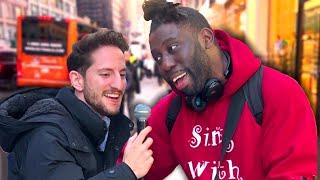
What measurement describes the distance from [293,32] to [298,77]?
0.95m

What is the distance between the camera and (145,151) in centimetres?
189

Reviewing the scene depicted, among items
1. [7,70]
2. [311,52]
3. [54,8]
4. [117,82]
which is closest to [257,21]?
[311,52]

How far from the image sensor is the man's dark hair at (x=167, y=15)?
188 cm

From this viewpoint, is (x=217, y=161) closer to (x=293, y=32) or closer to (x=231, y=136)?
(x=231, y=136)

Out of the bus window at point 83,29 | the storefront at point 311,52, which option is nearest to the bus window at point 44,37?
the bus window at point 83,29

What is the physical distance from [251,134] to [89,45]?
2.77 feet

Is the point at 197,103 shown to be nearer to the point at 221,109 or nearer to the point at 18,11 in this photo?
the point at 221,109

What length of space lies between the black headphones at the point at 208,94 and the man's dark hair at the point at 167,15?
210 millimetres

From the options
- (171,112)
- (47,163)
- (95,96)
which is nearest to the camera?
(47,163)

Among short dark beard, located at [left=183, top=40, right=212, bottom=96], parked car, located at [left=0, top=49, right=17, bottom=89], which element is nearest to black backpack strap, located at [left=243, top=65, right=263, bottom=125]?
short dark beard, located at [left=183, top=40, right=212, bottom=96]

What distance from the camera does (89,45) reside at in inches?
85.7

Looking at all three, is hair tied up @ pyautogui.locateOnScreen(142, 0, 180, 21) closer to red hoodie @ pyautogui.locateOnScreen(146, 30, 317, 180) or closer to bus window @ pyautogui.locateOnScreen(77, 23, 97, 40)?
red hoodie @ pyautogui.locateOnScreen(146, 30, 317, 180)

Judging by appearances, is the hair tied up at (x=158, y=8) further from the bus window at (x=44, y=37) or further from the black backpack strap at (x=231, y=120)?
the bus window at (x=44, y=37)

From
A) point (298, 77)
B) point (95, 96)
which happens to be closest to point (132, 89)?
point (298, 77)
